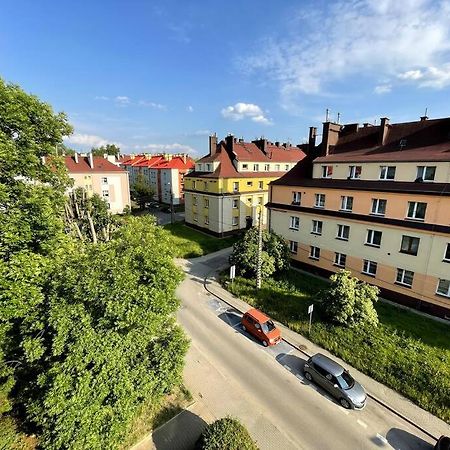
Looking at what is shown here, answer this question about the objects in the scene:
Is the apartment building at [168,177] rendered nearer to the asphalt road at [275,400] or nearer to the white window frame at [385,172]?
the white window frame at [385,172]

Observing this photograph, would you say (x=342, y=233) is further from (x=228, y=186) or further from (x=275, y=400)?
(x=228, y=186)

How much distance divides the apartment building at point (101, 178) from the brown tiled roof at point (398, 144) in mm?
40019

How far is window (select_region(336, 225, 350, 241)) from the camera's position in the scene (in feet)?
81.1

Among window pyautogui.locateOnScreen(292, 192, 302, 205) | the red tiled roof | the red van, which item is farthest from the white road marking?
the red tiled roof

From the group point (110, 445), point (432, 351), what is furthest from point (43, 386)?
point (432, 351)

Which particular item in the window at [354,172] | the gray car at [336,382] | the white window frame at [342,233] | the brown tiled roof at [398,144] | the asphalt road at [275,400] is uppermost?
the brown tiled roof at [398,144]

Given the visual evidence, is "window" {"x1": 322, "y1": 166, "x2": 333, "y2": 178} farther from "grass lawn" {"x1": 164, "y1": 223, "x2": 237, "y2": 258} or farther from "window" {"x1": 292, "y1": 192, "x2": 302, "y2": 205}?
"grass lawn" {"x1": 164, "y1": 223, "x2": 237, "y2": 258}

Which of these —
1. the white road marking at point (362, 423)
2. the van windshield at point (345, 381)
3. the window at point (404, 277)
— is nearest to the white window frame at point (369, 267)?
the window at point (404, 277)

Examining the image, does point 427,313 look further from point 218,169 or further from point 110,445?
point 218,169

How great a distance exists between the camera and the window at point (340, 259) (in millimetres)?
25241

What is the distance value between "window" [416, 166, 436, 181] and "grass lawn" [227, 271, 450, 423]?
10224 mm

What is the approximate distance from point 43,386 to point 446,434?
675 inches

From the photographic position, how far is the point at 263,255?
2466 centimetres

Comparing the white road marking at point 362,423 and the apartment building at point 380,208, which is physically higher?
the apartment building at point 380,208
